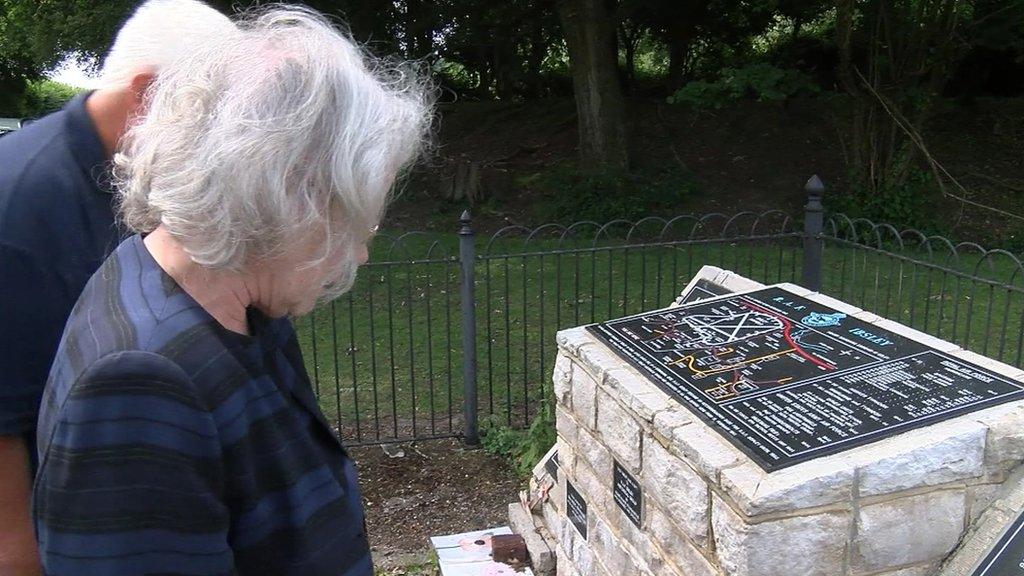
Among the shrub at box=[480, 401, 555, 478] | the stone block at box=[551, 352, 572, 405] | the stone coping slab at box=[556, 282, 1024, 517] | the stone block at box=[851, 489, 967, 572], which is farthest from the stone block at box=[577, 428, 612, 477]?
the shrub at box=[480, 401, 555, 478]

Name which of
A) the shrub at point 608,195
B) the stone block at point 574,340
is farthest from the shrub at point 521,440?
the shrub at point 608,195

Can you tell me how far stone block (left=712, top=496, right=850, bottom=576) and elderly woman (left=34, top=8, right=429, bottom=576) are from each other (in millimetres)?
1068

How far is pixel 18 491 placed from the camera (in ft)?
4.98

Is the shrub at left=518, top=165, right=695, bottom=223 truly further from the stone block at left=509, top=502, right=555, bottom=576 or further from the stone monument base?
the stone monument base

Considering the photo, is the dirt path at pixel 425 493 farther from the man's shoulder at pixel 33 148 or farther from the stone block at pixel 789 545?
the man's shoulder at pixel 33 148

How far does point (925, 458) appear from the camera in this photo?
2.06m

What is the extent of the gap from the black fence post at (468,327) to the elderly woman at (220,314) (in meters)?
3.49

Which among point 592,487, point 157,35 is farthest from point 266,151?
point 592,487

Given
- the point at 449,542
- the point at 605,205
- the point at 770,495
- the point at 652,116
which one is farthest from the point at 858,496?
the point at 652,116

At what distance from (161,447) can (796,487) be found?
4.74 ft

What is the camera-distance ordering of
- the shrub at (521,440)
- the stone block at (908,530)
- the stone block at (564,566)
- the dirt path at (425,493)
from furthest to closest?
the shrub at (521,440), the dirt path at (425,493), the stone block at (564,566), the stone block at (908,530)

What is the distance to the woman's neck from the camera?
3.96ft

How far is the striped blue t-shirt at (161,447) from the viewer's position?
3.49 ft

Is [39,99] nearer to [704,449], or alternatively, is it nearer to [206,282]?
[704,449]
